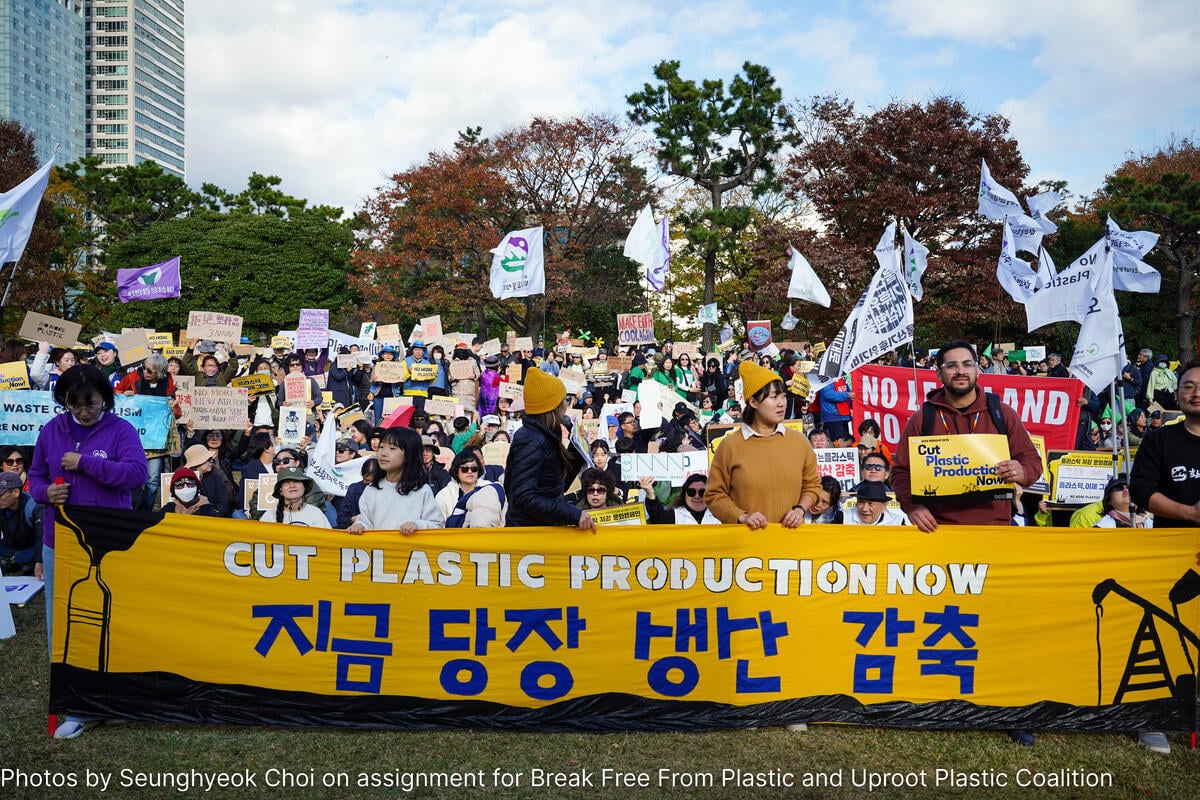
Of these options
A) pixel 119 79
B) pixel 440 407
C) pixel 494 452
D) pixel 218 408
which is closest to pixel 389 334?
pixel 440 407

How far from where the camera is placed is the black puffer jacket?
439 centimetres

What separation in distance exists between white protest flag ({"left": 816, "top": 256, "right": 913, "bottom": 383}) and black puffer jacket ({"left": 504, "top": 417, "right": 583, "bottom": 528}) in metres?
4.82

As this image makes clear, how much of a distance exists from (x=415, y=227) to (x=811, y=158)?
1473 centimetres

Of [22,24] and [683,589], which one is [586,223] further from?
[22,24]

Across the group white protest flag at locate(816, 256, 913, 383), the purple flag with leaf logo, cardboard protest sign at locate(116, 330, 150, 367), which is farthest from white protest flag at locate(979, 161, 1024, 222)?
the purple flag with leaf logo

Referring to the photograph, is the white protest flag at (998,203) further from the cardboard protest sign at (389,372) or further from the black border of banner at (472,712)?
the black border of banner at (472,712)

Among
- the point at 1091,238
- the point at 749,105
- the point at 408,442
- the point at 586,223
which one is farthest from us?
the point at 586,223

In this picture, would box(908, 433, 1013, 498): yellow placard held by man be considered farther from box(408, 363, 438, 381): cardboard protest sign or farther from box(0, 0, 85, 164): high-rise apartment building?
box(0, 0, 85, 164): high-rise apartment building

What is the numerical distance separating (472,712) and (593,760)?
684mm

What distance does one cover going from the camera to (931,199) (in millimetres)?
28656

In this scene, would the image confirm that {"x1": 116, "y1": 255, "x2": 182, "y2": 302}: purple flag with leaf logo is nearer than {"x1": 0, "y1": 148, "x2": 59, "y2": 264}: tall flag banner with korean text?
No

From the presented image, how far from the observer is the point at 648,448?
1045 centimetres

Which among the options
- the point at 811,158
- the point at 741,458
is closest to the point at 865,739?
the point at 741,458

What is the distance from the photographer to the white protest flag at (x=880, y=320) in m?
8.50
